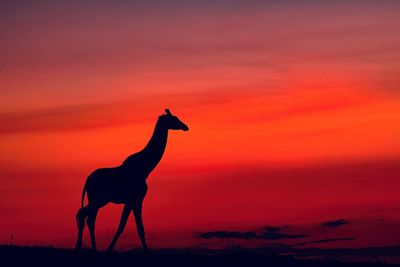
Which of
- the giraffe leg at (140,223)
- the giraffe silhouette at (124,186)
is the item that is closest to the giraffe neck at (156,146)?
the giraffe silhouette at (124,186)

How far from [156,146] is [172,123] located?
45.3 inches

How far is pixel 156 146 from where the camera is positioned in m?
41.4

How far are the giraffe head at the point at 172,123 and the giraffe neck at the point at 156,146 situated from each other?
17cm

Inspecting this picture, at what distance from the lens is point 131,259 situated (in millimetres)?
36719

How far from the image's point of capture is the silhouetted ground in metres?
35.7

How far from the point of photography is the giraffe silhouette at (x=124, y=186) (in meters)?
39.8

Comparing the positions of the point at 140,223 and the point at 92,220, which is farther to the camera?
the point at 92,220

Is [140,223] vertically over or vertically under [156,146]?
under

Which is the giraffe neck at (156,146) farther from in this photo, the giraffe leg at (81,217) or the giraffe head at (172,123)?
the giraffe leg at (81,217)

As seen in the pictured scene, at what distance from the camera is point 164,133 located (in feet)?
137

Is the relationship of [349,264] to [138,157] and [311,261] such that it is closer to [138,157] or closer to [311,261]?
[311,261]

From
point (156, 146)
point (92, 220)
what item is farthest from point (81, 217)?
point (156, 146)

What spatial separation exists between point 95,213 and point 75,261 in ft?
16.1

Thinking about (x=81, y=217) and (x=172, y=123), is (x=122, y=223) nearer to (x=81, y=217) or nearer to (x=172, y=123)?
(x=81, y=217)
